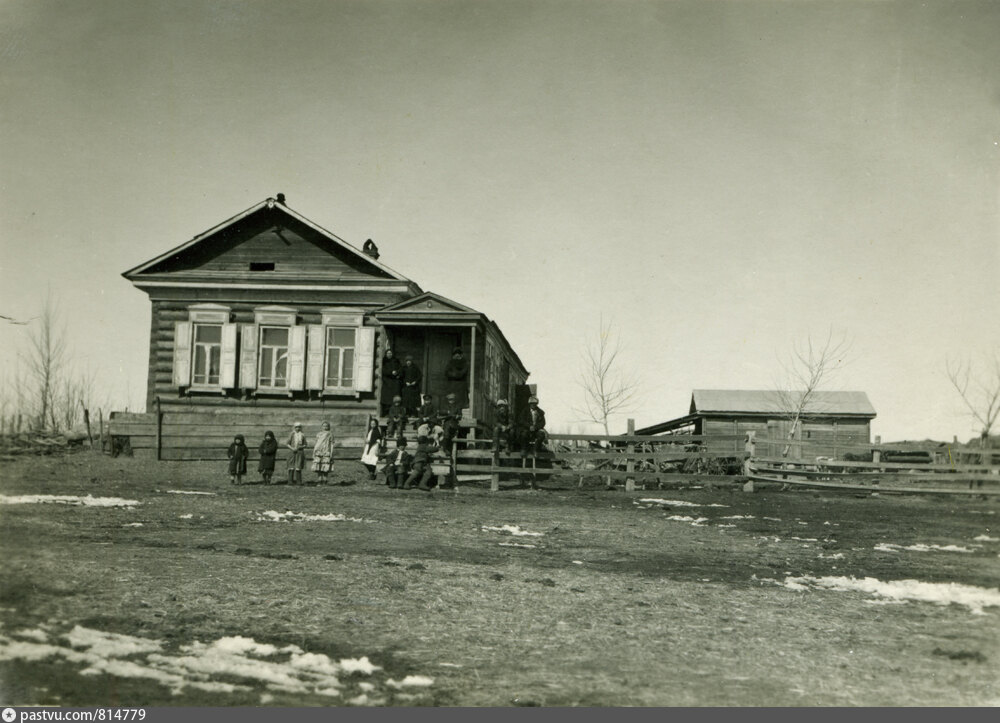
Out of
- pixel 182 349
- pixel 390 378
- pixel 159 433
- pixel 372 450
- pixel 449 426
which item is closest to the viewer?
pixel 159 433

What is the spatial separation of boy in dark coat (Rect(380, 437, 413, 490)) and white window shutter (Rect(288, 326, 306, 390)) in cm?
446

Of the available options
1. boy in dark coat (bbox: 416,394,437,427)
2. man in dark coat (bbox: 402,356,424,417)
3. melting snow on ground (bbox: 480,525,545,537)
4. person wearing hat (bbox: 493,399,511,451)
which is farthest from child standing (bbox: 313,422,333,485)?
melting snow on ground (bbox: 480,525,545,537)

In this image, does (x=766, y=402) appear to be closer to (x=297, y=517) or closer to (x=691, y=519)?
(x=691, y=519)

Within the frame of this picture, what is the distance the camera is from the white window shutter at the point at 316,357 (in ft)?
65.5

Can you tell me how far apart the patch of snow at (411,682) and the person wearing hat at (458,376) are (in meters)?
15.5

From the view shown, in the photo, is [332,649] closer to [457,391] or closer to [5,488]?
[5,488]

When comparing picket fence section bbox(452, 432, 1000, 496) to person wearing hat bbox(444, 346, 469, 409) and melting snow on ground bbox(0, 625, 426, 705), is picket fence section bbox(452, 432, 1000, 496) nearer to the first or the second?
person wearing hat bbox(444, 346, 469, 409)

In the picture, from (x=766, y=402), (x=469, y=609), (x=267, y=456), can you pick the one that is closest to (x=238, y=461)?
(x=267, y=456)

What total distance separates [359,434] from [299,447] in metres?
2.71

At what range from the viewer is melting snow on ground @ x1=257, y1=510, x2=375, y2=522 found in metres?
11.3

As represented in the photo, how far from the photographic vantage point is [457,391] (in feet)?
71.3

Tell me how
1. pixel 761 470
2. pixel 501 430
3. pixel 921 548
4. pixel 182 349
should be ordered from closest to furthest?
pixel 921 548 < pixel 501 430 < pixel 182 349 < pixel 761 470

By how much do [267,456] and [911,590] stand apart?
1154 cm

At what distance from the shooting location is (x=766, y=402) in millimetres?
43531
